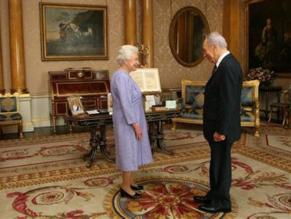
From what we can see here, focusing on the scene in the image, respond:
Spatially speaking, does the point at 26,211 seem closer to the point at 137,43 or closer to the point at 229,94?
the point at 229,94

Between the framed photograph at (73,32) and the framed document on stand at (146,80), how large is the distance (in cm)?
338

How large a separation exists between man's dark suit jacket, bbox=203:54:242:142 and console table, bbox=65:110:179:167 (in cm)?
186

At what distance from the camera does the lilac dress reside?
3.10m

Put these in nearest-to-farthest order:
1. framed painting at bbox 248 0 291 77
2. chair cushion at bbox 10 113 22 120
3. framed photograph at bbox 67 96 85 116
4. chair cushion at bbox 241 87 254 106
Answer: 1. framed photograph at bbox 67 96 85 116
2. chair cushion at bbox 241 87 254 106
3. chair cushion at bbox 10 113 22 120
4. framed painting at bbox 248 0 291 77

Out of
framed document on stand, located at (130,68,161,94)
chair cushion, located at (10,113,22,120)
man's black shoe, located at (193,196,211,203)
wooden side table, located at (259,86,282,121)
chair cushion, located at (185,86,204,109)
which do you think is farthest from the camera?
wooden side table, located at (259,86,282,121)

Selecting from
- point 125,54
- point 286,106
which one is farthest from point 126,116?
point 286,106

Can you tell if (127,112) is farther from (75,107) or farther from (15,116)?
(15,116)

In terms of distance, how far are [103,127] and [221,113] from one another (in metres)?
2.31

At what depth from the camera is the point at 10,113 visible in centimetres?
671

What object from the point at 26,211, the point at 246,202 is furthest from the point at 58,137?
the point at 246,202

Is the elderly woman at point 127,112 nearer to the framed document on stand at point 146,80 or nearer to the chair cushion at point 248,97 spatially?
the framed document on stand at point 146,80

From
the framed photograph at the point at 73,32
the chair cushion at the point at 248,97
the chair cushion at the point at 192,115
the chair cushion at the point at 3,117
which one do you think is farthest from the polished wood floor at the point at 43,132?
the chair cushion at the point at 248,97

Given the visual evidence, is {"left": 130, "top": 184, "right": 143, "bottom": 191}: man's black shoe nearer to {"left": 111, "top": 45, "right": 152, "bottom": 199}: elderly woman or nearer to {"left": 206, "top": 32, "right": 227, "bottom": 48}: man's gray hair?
{"left": 111, "top": 45, "right": 152, "bottom": 199}: elderly woman

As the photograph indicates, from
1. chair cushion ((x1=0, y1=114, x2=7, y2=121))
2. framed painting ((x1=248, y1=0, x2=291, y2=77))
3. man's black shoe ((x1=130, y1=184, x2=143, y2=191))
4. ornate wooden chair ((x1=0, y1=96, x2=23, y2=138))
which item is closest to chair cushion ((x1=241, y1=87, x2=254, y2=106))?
framed painting ((x1=248, y1=0, x2=291, y2=77))
